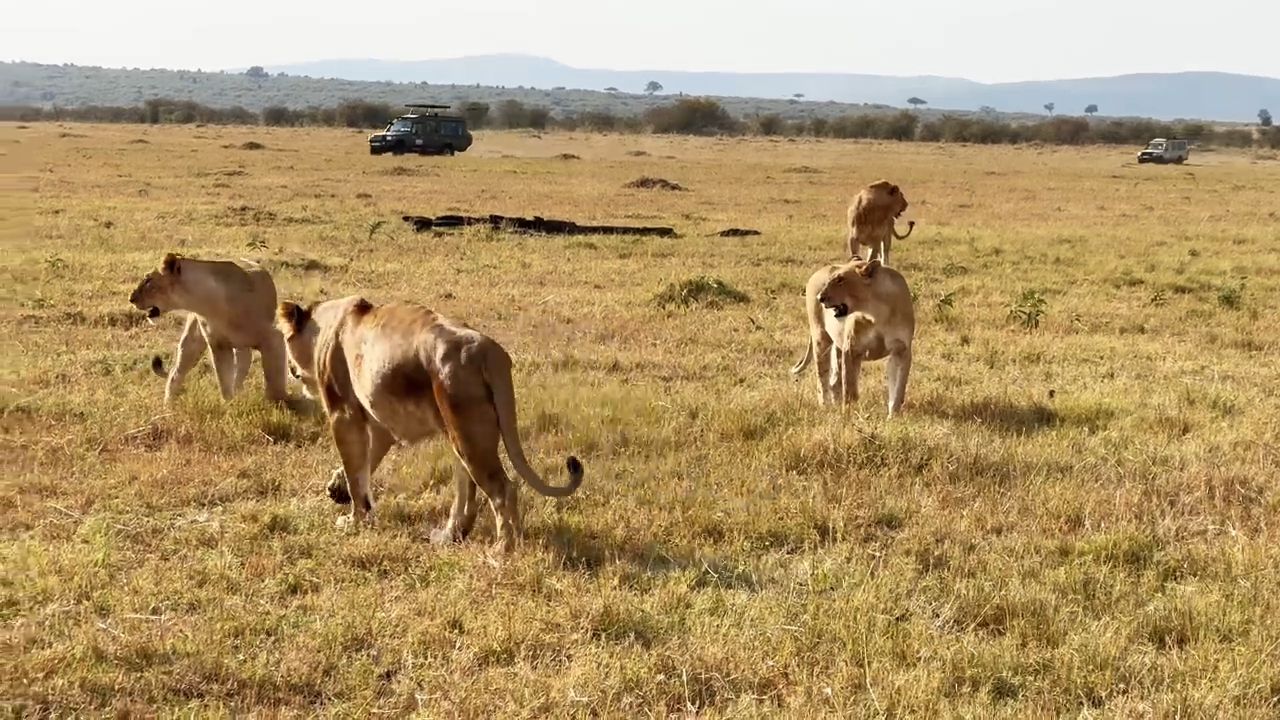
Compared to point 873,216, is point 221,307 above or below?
below

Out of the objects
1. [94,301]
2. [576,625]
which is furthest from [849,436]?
[94,301]

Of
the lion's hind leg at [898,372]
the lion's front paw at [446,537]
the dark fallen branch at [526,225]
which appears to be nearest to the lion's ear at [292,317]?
the lion's front paw at [446,537]

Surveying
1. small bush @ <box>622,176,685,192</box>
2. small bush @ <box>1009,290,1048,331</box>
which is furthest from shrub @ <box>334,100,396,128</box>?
small bush @ <box>1009,290,1048,331</box>

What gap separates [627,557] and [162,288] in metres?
4.27

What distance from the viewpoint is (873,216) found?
52.1 feet

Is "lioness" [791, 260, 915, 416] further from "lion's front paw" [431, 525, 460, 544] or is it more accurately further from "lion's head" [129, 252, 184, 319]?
"lion's head" [129, 252, 184, 319]

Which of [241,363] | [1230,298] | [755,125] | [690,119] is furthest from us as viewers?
[755,125]

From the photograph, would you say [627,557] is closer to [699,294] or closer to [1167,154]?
[699,294]

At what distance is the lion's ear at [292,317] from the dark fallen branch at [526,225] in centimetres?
1227

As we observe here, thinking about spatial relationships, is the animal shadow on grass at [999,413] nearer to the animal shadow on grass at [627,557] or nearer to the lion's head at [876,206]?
the animal shadow on grass at [627,557]

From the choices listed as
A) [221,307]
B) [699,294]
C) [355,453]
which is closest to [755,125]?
[699,294]

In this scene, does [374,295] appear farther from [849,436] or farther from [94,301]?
[849,436]

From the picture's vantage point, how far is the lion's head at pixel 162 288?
26.9 ft

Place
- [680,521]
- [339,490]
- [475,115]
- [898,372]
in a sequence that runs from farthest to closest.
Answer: [475,115] → [898,372] → [339,490] → [680,521]
